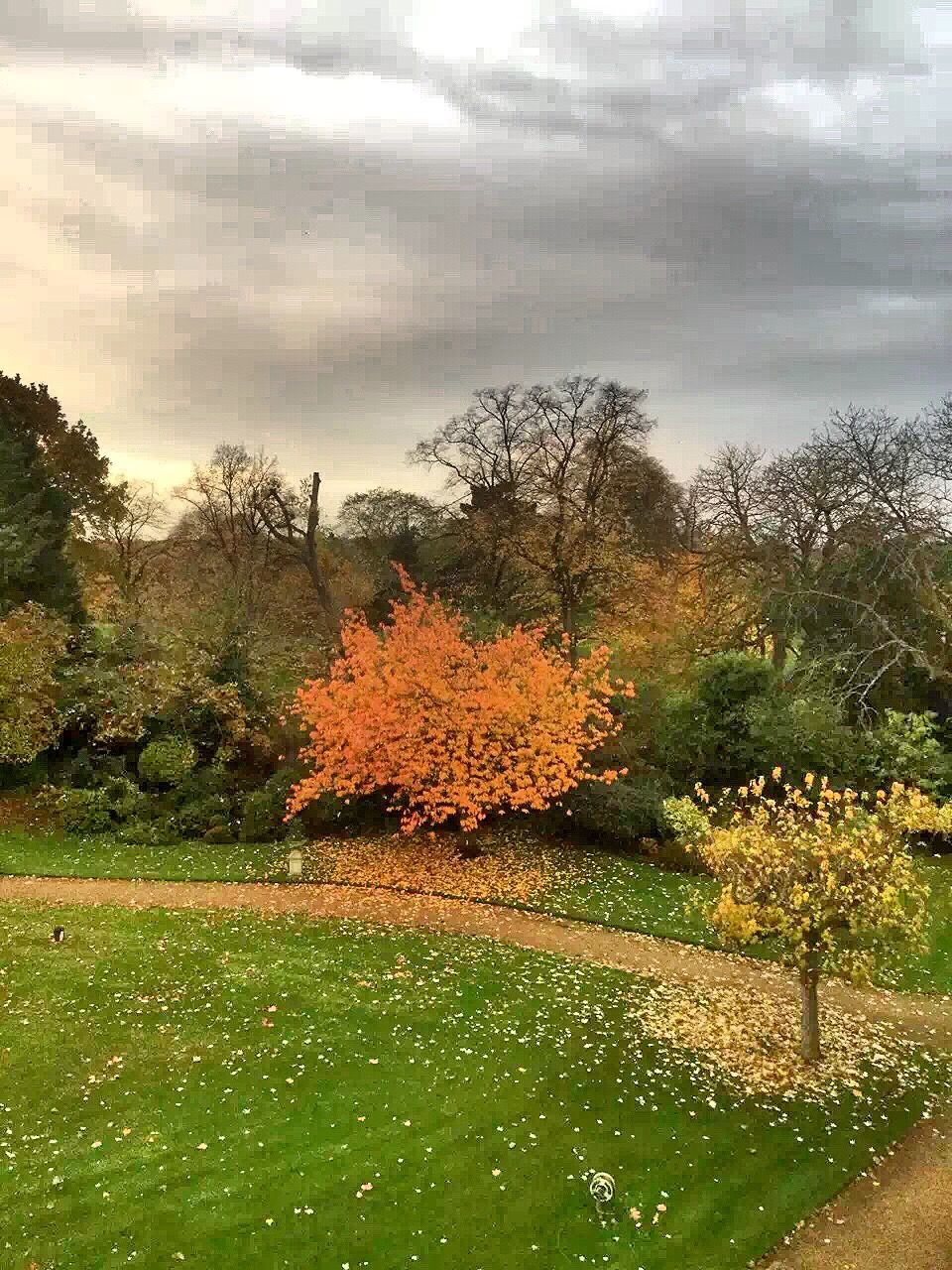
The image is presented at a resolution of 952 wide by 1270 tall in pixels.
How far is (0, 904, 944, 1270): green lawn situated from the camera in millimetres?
9125

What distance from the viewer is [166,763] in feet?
83.5

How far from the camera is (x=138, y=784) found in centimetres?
2597

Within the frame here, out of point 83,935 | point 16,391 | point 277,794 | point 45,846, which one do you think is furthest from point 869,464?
point 16,391

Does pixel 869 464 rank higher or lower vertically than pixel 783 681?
higher

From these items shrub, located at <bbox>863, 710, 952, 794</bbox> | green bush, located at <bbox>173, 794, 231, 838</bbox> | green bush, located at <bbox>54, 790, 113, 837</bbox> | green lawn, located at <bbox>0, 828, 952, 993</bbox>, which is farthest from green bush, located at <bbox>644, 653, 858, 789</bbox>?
green bush, located at <bbox>54, 790, 113, 837</bbox>

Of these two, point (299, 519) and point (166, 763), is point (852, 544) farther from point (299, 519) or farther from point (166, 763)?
point (299, 519)

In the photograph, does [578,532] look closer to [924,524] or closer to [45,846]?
[924,524]

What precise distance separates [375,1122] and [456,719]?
413 inches

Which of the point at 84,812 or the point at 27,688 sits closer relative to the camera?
the point at 27,688

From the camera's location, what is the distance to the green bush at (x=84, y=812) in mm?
24453

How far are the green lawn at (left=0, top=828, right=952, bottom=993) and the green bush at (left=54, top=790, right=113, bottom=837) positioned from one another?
21.4 inches

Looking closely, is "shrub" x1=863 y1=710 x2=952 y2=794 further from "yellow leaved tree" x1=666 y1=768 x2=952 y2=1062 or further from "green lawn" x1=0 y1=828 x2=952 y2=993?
"yellow leaved tree" x1=666 y1=768 x2=952 y2=1062

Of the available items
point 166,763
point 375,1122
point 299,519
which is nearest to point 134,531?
Answer: point 299,519

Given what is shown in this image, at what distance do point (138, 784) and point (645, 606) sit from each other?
20781mm
